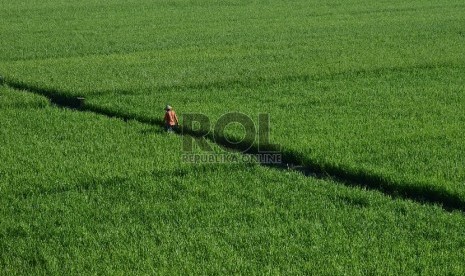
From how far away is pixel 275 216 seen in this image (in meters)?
7.24

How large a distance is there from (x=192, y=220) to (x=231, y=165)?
5.98 ft

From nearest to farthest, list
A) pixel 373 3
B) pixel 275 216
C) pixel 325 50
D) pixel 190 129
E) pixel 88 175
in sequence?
pixel 275 216, pixel 88 175, pixel 190 129, pixel 325 50, pixel 373 3

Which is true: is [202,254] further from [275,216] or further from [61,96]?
[61,96]

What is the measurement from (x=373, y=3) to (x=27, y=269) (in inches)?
982

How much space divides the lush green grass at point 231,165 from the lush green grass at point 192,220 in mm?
20

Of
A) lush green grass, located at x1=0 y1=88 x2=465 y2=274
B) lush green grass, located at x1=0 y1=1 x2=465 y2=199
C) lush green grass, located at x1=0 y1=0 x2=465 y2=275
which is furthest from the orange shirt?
lush green grass, located at x1=0 y1=1 x2=465 y2=199

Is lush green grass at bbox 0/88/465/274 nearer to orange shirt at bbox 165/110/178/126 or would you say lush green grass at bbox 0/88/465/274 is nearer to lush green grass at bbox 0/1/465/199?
orange shirt at bbox 165/110/178/126

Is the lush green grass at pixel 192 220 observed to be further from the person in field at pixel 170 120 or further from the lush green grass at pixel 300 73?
the lush green grass at pixel 300 73

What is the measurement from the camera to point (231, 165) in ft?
29.2

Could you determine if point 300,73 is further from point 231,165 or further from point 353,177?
point 353,177

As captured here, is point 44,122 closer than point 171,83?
Yes

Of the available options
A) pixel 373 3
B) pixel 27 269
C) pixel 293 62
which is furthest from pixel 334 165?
pixel 373 3

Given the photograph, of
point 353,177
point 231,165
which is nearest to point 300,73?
point 231,165

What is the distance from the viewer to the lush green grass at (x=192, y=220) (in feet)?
20.4
